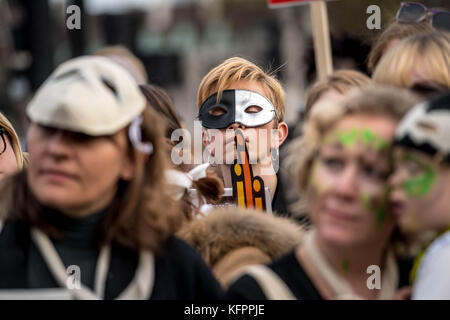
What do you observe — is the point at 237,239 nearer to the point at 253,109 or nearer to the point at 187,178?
the point at 187,178

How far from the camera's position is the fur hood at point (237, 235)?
2.83 m

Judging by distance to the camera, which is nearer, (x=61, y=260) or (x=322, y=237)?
(x=322, y=237)

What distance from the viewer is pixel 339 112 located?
91.4 inches

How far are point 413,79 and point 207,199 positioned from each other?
1175 millimetres

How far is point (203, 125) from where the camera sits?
4.04 meters

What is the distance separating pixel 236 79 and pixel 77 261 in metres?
1.81

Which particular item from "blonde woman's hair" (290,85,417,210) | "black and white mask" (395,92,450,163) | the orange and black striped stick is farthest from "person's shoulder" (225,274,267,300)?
the orange and black striped stick

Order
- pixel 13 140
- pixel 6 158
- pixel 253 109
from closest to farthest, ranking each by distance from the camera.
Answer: pixel 6 158 < pixel 13 140 < pixel 253 109

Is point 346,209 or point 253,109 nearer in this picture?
point 346,209

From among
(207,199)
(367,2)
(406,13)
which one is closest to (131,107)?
(207,199)

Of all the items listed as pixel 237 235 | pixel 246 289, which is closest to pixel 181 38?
pixel 237 235

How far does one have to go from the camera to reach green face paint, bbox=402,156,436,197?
2.14 meters

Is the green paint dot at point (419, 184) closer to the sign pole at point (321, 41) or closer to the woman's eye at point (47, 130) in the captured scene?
the woman's eye at point (47, 130)

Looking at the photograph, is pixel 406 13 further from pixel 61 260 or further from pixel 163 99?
pixel 61 260
